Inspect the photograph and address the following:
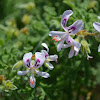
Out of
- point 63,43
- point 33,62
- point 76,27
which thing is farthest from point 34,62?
point 76,27

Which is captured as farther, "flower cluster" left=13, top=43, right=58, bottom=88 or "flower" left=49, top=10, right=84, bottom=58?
"flower cluster" left=13, top=43, right=58, bottom=88

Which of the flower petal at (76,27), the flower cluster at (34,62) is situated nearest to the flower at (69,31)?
the flower petal at (76,27)

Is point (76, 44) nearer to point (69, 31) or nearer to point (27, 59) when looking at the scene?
point (69, 31)

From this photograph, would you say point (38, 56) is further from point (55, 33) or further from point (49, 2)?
point (49, 2)

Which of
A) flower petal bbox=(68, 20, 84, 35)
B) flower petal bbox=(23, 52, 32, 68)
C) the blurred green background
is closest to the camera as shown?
flower petal bbox=(68, 20, 84, 35)

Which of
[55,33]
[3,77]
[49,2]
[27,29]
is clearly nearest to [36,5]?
[49,2]

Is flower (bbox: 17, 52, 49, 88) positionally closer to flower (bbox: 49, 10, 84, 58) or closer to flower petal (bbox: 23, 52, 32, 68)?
flower petal (bbox: 23, 52, 32, 68)

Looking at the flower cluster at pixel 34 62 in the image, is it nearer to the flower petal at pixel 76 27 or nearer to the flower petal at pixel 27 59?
the flower petal at pixel 27 59

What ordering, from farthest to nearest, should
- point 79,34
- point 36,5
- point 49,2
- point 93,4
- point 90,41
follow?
point 36,5 < point 49,2 < point 93,4 < point 90,41 < point 79,34

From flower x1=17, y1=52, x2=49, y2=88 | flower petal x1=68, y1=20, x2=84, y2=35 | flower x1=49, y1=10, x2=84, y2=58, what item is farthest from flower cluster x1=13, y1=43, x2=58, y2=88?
flower petal x1=68, y1=20, x2=84, y2=35
